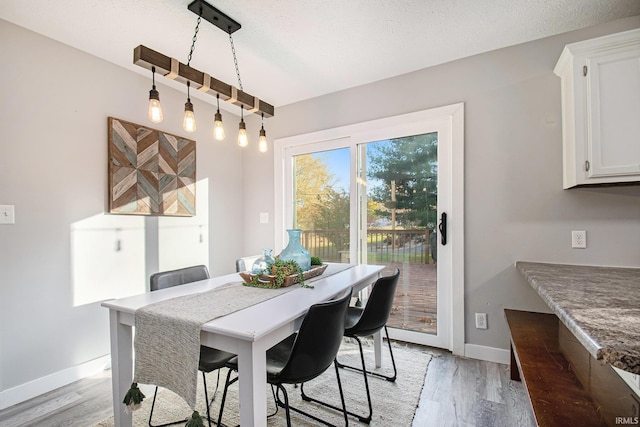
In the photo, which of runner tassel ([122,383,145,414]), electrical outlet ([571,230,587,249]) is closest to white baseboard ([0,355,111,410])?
runner tassel ([122,383,145,414])

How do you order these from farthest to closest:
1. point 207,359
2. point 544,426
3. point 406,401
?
point 406,401
point 207,359
point 544,426

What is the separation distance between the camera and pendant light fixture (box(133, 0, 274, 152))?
142 cm

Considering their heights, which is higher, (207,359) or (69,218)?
(69,218)

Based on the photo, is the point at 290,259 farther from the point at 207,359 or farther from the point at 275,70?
the point at 275,70

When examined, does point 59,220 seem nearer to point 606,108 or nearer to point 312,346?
point 312,346

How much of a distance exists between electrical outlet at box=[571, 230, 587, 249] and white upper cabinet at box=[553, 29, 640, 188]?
402 millimetres

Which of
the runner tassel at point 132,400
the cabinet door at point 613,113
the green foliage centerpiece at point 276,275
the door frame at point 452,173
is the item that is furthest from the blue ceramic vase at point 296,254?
the cabinet door at point 613,113

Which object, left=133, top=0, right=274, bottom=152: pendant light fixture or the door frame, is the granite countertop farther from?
left=133, top=0, right=274, bottom=152: pendant light fixture

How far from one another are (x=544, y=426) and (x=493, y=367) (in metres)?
1.41

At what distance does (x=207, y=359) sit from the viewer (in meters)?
1.56

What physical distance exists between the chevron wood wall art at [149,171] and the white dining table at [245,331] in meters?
1.22

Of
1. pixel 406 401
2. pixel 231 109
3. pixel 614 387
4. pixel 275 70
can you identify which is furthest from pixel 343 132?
pixel 614 387

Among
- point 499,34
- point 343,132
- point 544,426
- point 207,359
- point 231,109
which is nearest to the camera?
point 544,426

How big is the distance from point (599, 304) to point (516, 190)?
132cm
